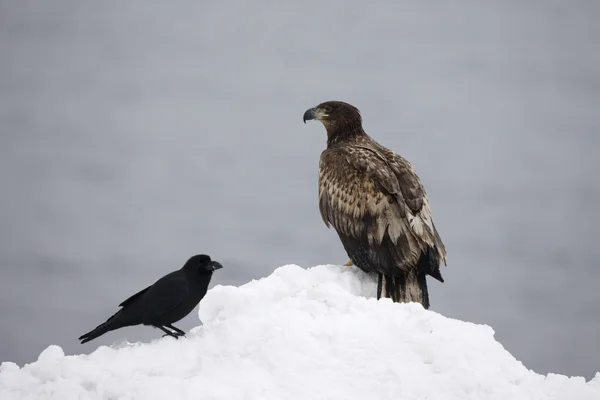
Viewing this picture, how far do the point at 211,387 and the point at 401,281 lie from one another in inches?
171

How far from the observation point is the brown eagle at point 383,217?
1107 centimetres

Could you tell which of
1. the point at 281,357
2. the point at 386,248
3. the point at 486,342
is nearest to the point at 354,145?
the point at 386,248

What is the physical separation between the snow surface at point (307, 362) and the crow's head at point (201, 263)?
2.54 feet

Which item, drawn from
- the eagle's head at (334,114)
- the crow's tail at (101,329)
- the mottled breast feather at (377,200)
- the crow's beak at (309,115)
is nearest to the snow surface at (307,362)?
the crow's tail at (101,329)

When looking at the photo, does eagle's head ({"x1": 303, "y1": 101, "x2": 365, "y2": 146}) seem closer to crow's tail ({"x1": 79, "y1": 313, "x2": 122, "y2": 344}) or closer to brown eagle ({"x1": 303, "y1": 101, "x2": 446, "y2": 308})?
brown eagle ({"x1": 303, "y1": 101, "x2": 446, "y2": 308})

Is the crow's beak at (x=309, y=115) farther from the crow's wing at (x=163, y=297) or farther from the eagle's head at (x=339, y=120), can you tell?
the crow's wing at (x=163, y=297)

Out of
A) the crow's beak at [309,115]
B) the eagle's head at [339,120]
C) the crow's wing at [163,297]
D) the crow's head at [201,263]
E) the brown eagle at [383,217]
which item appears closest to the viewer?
the crow's wing at [163,297]

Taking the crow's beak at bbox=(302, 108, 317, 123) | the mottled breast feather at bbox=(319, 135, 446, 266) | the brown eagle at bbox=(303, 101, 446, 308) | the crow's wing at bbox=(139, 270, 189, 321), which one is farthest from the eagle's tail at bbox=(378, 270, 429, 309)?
the crow's wing at bbox=(139, 270, 189, 321)

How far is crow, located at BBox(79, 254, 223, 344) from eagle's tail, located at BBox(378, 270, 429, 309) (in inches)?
149

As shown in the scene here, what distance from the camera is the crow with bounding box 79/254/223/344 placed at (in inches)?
315

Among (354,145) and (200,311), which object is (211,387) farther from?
(354,145)

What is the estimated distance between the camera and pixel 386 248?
11.1 m

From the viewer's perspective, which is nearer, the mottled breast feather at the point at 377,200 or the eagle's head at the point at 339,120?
the mottled breast feather at the point at 377,200

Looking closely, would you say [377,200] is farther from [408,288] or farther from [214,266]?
[214,266]
